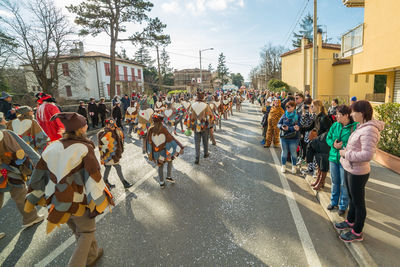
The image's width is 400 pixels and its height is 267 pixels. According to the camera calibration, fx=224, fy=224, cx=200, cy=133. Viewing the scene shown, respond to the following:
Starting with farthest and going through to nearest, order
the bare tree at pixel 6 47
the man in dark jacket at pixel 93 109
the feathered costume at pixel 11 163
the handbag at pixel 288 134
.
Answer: the bare tree at pixel 6 47
the man in dark jacket at pixel 93 109
the handbag at pixel 288 134
the feathered costume at pixel 11 163

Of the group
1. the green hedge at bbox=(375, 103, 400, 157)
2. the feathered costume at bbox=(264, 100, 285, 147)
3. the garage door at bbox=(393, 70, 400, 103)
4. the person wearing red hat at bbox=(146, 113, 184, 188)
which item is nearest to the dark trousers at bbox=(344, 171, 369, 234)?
the person wearing red hat at bbox=(146, 113, 184, 188)

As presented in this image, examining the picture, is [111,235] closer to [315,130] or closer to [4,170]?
[4,170]

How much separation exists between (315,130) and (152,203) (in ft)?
13.8

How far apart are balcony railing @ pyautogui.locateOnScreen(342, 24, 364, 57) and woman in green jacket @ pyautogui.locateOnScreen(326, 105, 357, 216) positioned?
10397 mm

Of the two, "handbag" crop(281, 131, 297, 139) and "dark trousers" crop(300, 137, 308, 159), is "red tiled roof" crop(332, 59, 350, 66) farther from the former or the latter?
"handbag" crop(281, 131, 297, 139)

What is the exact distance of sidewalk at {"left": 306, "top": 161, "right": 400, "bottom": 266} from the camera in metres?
2.81

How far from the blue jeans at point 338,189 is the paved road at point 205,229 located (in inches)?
13.7

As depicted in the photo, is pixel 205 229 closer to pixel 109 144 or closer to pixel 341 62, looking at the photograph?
pixel 109 144

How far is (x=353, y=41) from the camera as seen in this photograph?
12.1 meters

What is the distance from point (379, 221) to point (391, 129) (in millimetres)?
3638

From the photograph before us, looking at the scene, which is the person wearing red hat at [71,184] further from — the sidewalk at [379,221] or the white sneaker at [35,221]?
the sidewalk at [379,221]

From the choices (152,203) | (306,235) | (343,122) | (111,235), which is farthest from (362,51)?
(111,235)

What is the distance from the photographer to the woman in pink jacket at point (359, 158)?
283 cm

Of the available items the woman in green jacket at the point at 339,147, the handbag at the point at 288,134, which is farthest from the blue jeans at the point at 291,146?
the woman in green jacket at the point at 339,147
